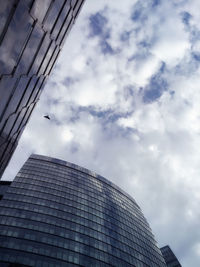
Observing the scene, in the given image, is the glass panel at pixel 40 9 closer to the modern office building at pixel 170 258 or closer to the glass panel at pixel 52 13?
the glass panel at pixel 52 13

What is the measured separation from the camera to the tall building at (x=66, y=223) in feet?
132

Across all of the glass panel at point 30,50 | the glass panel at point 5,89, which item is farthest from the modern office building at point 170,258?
the glass panel at point 30,50

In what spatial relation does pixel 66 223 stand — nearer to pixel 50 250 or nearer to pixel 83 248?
pixel 83 248

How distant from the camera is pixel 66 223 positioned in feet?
158

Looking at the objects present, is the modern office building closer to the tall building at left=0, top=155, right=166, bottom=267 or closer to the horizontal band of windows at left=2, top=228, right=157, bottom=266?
the tall building at left=0, top=155, right=166, bottom=267

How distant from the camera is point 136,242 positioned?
58344mm

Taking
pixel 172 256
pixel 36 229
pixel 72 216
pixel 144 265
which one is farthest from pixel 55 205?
pixel 172 256

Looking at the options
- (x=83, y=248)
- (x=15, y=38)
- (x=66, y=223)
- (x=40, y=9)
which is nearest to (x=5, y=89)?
(x=15, y=38)

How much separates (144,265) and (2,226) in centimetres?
3780

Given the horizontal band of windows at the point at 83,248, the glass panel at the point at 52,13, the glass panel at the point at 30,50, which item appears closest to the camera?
the glass panel at the point at 30,50

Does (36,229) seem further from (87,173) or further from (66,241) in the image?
(87,173)

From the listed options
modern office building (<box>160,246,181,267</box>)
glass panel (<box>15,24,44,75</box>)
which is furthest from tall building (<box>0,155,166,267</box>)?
glass panel (<box>15,24,44,75</box>)

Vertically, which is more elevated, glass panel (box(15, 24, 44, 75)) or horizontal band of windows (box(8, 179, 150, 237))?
horizontal band of windows (box(8, 179, 150, 237))

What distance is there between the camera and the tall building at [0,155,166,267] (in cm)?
4031
